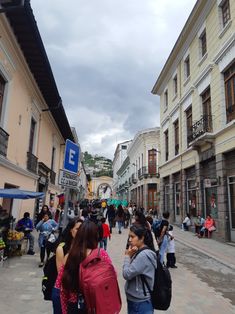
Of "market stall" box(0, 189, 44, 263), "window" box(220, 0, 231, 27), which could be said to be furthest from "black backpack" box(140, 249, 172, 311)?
"window" box(220, 0, 231, 27)

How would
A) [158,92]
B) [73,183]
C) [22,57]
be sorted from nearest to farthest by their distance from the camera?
[73,183] → [22,57] → [158,92]

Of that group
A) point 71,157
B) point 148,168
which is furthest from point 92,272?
point 148,168

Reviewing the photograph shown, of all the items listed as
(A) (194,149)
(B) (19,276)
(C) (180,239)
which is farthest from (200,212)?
(B) (19,276)

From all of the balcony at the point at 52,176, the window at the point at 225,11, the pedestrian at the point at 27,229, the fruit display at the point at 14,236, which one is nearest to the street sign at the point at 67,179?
the fruit display at the point at 14,236

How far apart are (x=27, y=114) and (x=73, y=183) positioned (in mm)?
8706

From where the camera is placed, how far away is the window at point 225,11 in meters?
13.0

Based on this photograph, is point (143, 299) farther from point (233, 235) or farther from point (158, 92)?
point (158, 92)

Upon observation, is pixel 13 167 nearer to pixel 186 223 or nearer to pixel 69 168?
pixel 69 168

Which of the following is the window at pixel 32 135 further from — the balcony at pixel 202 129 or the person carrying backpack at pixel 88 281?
the person carrying backpack at pixel 88 281

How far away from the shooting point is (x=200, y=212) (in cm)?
1516

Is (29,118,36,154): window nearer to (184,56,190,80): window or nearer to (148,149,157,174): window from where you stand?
(184,56,190,80): window

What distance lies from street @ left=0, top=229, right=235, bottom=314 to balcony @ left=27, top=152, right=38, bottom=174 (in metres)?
5.45

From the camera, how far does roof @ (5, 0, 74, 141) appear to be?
27.4 feet

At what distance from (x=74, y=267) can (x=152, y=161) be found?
1289 inches
